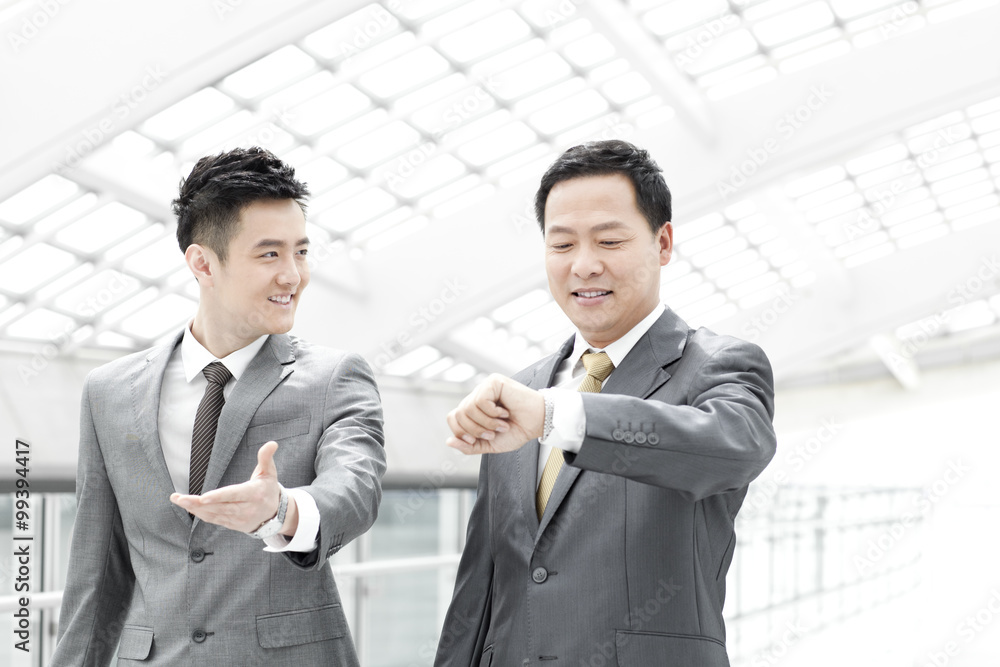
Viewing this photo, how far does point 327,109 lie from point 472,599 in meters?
15.0

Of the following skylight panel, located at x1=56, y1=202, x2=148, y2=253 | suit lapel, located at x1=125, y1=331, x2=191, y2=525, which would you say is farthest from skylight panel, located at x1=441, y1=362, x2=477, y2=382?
suit lapel, located at x1=125, y1=331, x2=191, y2=525

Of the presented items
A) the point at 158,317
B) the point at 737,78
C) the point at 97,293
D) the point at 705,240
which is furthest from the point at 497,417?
the point at 705,240

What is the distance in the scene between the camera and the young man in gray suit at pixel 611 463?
260 centimetres

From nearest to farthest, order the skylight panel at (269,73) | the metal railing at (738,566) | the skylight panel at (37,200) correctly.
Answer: the skylight panel at (269,73) → the metal railing at (738,566) → the skylight panel at (37,200)

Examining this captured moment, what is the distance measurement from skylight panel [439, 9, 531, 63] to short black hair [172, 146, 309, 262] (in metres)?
13.6

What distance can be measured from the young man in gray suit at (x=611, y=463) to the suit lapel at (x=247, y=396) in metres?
0.84

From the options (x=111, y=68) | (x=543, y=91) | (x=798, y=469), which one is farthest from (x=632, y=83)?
(x=798, y=469)

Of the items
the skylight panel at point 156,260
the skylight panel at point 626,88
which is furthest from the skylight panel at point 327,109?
the skylight panel at point 626,88

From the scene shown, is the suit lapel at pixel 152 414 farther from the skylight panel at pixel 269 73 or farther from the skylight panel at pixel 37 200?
the skylight panel at pixel 37 200

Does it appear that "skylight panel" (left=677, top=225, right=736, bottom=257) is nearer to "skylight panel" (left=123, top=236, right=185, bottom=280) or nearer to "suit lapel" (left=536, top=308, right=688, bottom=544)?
"skylight panel" (left=123, top=236, right=185, bottom=280)

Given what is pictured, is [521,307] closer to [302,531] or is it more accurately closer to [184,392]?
[184,392]

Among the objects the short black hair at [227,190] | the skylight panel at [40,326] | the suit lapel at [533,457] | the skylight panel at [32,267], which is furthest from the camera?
the skylight panel at [40,326]

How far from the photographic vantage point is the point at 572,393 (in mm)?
2639

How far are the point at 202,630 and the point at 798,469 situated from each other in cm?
3428
